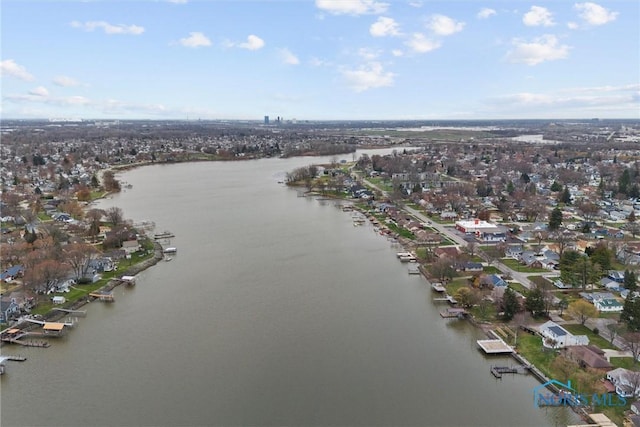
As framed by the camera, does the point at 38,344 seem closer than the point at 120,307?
Yes

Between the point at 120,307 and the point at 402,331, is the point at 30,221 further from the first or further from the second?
the point at 402,331

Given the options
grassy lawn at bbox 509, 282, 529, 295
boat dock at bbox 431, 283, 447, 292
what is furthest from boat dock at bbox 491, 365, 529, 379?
boat dock at bbox 431, 283, 447, 292

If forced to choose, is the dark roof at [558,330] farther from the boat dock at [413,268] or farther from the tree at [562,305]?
the boat dock at [413,268]

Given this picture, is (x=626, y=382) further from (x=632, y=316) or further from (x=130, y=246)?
(x=130, y=246)

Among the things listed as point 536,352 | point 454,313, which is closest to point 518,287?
point 454,313

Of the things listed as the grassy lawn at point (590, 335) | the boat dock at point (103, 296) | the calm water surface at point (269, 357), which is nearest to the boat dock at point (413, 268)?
the calm water surface at point (269, 357)

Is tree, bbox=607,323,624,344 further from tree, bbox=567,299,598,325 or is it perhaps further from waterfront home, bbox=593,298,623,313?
waterfront home, bbox=593,298,623,313

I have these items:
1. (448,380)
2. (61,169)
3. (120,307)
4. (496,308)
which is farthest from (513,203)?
(61,169)
